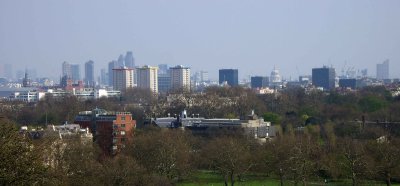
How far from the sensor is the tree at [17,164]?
16969 mm

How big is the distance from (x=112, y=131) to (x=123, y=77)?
427 ft

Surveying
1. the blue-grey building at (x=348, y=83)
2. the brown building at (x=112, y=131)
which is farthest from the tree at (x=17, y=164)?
the blue-grey building at (x=348, y=83)

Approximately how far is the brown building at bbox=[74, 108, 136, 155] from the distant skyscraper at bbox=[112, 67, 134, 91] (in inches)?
4967

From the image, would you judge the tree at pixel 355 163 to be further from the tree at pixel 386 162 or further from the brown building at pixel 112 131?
the brown building at pixel 112 131

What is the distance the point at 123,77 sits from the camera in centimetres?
17725

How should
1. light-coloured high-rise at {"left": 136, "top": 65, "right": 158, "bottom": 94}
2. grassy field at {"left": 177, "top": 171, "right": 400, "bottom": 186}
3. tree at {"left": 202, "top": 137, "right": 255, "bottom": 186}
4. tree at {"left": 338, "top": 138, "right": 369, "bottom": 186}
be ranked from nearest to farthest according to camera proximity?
tree at {"left": 338, "top": 138, "right": 369, "bottom": 186}, tree at {"left": 202, "top": 137, "right": 255, "bottom": 186}, grassy field at {"left": 177, "top": 171, "right": 400, "bottom": 186}, light-coloured high-rise at {"left": 136, "top": 65, "right": 158, "bottom": 94}

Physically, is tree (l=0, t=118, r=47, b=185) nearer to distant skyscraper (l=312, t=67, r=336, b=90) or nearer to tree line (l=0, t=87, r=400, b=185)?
tree line (l=0, t=87, r=400, b=185)

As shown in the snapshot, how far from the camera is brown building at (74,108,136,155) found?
4672 centimetres

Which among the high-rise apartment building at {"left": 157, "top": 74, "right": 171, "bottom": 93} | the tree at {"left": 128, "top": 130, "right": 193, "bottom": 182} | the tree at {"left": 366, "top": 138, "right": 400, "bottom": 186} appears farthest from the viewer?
the high-rise apartment building at {"left": 157, "top": 74, "right": 171, "bottom": 93}

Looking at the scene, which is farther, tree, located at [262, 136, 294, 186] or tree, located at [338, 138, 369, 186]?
tree, located at [262, 136, 294, 186]

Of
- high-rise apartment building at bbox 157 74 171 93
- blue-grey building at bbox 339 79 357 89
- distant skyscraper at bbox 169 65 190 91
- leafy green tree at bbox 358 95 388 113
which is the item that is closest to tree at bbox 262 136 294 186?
leafy green tree at bbox 358 95 388 113

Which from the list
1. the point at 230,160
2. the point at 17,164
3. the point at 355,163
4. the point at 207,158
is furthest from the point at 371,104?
the point at 17,164

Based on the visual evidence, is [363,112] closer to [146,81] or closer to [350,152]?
[350,152]

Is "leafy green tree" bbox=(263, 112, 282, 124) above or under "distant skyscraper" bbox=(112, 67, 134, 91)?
under
